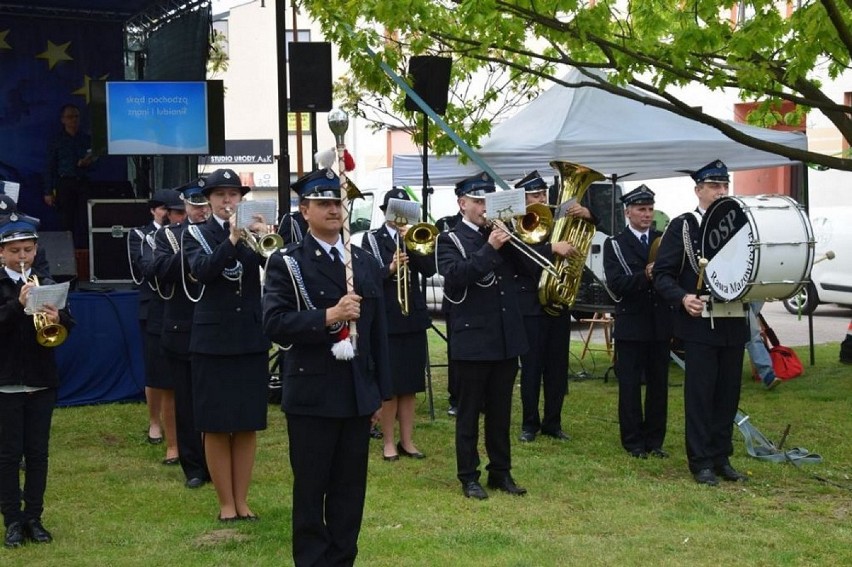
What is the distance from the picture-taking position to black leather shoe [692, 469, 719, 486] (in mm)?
8046

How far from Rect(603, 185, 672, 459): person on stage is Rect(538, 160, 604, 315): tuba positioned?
238mm

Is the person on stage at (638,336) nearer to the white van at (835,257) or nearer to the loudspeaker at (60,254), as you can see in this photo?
the loudspeaker at (60,254)

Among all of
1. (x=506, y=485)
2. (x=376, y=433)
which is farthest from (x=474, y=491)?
(x=376, y=433)

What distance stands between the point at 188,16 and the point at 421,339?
21.6ft

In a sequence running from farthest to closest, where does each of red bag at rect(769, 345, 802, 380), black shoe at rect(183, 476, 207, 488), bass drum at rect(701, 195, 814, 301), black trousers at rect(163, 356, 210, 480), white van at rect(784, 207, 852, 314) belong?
white van at rect(784, 207, 852, 314) → red bag at rect(769, 345, 802, 380) → black shoe at rect(183, 476, 207, 488) → black trousers at rect(163, 356, 210, 480) → bass drum at rect(701, 195, 814, 301)

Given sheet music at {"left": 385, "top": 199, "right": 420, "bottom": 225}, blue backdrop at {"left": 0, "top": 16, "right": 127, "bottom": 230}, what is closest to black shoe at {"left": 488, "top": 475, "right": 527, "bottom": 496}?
sheet music at {"left": 385, "top": 199, "right": 420, "bottom": 225}

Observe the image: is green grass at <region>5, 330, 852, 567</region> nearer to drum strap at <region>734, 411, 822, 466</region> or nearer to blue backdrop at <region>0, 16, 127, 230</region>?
drum strap at <region>734, 411, 822, 466</region>

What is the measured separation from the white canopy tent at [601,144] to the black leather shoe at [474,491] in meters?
5.24

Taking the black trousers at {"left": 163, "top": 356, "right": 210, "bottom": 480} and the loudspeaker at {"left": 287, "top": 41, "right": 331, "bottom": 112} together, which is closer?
the black trousers at {"left": 163, "top": 356, "right": 210, "bottom": 480}

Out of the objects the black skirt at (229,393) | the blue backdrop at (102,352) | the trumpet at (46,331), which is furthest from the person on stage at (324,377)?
the blue backdrop at (102,352)

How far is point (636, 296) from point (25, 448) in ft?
15.3

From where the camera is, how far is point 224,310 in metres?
7.07

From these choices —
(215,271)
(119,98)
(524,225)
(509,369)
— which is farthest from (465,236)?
(119,98)

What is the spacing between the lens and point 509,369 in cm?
773
